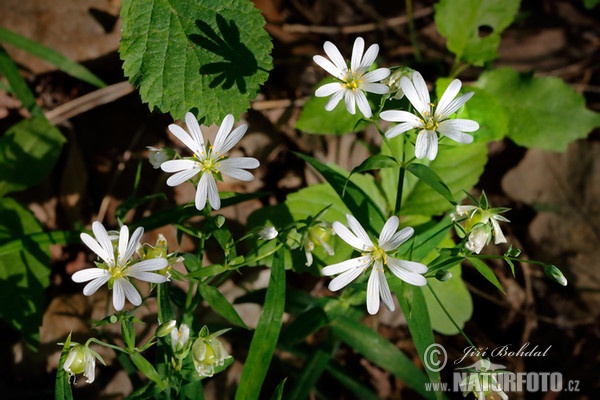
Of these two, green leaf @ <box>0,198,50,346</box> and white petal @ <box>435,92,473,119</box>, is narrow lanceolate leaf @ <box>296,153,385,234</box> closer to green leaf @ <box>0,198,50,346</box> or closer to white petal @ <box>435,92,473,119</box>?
white petal @ <box>435,92,473,119</box>

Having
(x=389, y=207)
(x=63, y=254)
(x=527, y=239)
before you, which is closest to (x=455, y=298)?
(x=389, y=207)

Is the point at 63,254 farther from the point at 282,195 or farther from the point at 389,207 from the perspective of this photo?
the point at 389,207

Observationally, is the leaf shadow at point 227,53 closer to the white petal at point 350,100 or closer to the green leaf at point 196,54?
the green leaf at point 196,54

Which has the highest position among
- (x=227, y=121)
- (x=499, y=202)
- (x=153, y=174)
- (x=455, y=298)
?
(x=499, y=202)

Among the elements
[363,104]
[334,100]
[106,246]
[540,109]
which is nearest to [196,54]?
[334,100]

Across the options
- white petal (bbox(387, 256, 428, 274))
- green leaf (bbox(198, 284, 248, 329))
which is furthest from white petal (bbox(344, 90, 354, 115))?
green leaf (bbox(198, 284, 248, 329))

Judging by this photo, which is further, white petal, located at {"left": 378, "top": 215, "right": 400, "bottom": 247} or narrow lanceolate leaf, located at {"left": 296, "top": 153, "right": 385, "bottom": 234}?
narrow lanceolate leaf, located at {"left": 296, "top": 153, "right": 385, "bottom": 234}
